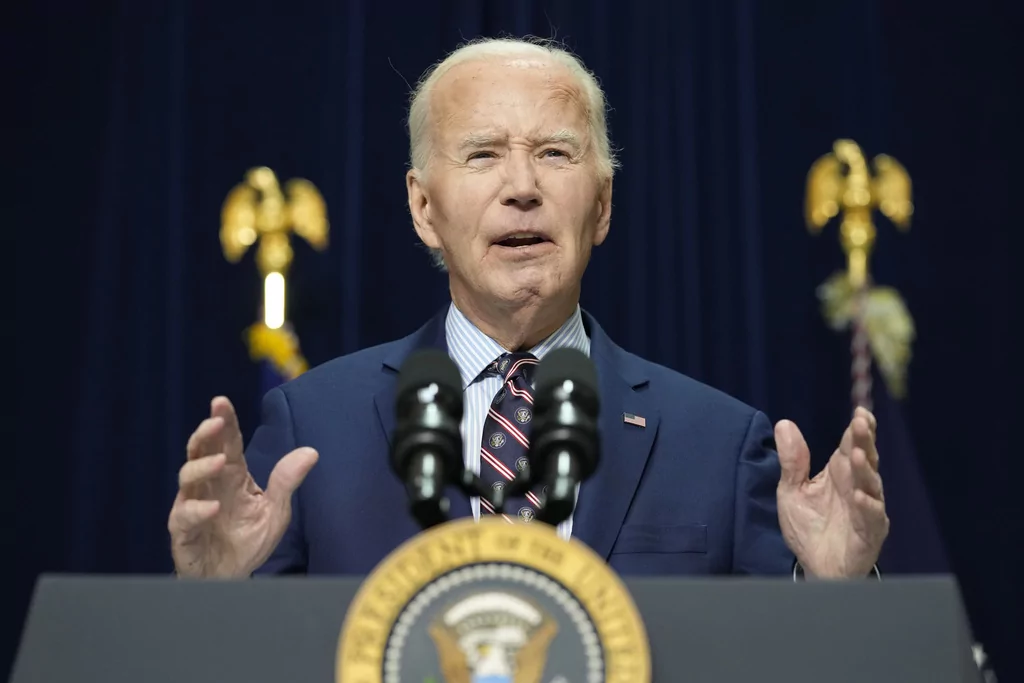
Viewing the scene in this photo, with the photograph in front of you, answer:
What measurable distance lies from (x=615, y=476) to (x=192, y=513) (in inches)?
28.6

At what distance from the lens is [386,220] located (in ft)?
11.0

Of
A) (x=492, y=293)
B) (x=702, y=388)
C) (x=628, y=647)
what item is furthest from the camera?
(x=702, y=388)

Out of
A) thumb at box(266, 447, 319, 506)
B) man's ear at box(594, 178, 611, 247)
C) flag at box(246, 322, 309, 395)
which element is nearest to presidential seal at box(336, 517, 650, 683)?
thumb at box(266, 447, 319, 506)

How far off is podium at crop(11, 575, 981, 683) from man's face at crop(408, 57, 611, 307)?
1050 millimetres

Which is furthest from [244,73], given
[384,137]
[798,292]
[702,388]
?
[702,388]

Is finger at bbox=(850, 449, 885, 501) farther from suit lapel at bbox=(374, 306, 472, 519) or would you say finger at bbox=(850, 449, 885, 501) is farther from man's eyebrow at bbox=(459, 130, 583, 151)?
man's eyebrow at bbox=(459, 130, 583, 151)

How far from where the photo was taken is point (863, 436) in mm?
1364

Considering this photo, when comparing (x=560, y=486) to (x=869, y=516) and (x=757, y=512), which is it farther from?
(x=757, y=512)

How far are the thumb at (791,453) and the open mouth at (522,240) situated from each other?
669 millimetres

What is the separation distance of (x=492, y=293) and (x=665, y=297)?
4.60 feet

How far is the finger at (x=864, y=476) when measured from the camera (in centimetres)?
137

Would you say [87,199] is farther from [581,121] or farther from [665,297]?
[581,121]

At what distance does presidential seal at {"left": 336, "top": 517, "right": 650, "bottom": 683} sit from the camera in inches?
37.0

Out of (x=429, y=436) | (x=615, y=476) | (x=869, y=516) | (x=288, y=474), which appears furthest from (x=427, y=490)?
(x=615, y=476)
